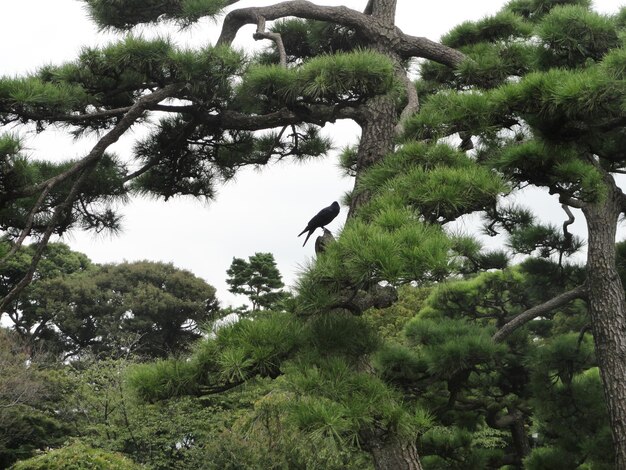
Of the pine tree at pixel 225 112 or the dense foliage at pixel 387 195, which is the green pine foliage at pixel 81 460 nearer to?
the dense foliage at pixel 387 195

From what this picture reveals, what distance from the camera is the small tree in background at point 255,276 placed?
14.6 m

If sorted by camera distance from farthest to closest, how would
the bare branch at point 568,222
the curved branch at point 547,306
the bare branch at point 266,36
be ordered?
the bare branch at point 568,222
the curved branch at point 547,306
the bare branch at point 266,36

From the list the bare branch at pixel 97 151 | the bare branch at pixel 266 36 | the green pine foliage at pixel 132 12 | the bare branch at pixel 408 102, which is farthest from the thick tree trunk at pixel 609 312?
the green pine foliage at pixel 132 12

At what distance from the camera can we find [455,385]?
537 cm

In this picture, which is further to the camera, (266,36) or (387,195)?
(266,36)

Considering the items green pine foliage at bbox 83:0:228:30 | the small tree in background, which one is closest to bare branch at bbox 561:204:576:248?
green pine foliage at bbox 83:0:228:30

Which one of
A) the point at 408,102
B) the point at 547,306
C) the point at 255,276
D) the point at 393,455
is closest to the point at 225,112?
the point at 408,102

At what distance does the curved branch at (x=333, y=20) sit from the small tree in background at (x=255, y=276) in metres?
9.86

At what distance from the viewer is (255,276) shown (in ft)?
48.2

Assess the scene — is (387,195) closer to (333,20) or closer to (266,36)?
(266,36)

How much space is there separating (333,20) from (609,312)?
2.49 metres

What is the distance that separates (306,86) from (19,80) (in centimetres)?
142

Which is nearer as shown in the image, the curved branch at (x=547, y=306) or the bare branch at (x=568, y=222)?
the curved branch at (x=547, y=306)

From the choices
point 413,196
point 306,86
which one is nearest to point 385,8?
point 306,86
